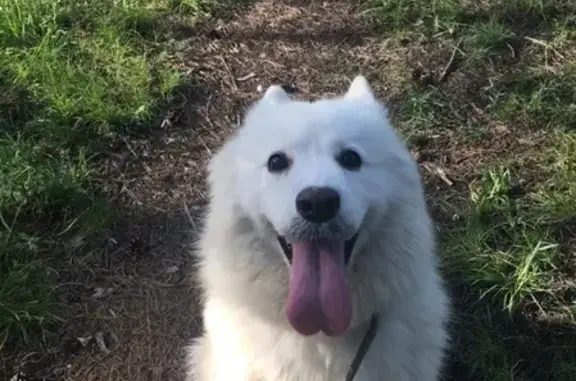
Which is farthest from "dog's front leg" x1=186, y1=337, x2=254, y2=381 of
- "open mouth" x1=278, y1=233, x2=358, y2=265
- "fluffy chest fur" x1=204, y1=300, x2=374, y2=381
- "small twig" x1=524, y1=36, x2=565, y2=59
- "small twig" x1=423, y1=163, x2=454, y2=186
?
"small twig" x1=524, y1=36, x2=565, y2=59

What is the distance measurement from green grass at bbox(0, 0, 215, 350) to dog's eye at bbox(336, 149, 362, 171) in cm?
178

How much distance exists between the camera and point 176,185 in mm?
4422

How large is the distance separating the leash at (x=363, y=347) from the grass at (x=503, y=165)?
828mm

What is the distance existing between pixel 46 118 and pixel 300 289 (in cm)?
246

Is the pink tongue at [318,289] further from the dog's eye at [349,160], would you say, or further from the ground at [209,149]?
the ground at [209,149]

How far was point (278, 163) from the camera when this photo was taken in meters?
2.82

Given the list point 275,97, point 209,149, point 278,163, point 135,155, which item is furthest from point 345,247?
point 135,155

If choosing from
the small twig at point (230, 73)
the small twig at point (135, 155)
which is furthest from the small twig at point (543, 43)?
the small twig at point (135, 155)

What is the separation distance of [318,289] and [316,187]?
34cm

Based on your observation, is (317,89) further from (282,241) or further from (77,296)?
(282,241)

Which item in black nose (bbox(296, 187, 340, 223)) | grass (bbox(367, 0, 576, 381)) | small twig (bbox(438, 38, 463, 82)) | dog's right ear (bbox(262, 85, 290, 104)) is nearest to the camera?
black nose (bbox(296, 187, 340, 223))

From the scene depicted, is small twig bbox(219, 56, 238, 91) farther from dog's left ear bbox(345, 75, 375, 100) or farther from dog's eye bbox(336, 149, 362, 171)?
dog's eye bbox(336, 149, 362, 171)

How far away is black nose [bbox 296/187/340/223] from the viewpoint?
2.56 metres

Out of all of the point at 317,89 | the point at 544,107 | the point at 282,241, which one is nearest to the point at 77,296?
the point at 282,241
